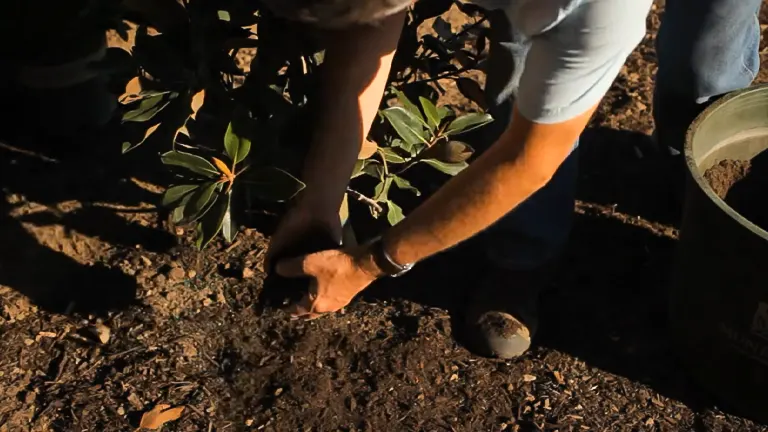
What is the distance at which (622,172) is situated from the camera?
2652 mm

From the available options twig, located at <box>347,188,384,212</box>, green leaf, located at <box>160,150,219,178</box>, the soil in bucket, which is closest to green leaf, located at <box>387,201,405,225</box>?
twig, located at <box>347,188,384,212</box>

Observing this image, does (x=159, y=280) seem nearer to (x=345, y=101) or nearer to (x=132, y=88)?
(x=132, y=88)

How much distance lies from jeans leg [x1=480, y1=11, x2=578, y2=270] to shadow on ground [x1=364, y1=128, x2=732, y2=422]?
0.30 feet

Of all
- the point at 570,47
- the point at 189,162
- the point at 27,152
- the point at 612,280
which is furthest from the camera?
the point at 27,152

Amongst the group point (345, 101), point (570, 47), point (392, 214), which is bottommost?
point (392, 214)

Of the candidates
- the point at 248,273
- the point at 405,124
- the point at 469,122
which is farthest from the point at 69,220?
the point at 469,122

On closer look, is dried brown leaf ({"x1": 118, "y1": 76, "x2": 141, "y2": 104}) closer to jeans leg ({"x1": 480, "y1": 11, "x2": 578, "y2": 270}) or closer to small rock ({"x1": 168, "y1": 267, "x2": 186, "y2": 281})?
small rock ({"x1": 168, "y1": 267, "x2": 186, "y2": 281})

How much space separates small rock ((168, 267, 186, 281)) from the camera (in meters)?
2.24

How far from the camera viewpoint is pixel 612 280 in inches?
92.1

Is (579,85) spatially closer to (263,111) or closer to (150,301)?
(263,111)

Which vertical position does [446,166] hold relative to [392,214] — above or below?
above

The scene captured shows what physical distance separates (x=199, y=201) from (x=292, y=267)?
0.94 ft

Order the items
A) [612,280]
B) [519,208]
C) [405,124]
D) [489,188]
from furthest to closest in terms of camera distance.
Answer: [612,280], [519,208], [405,124], [489,188]

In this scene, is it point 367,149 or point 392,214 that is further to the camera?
point 392,214
